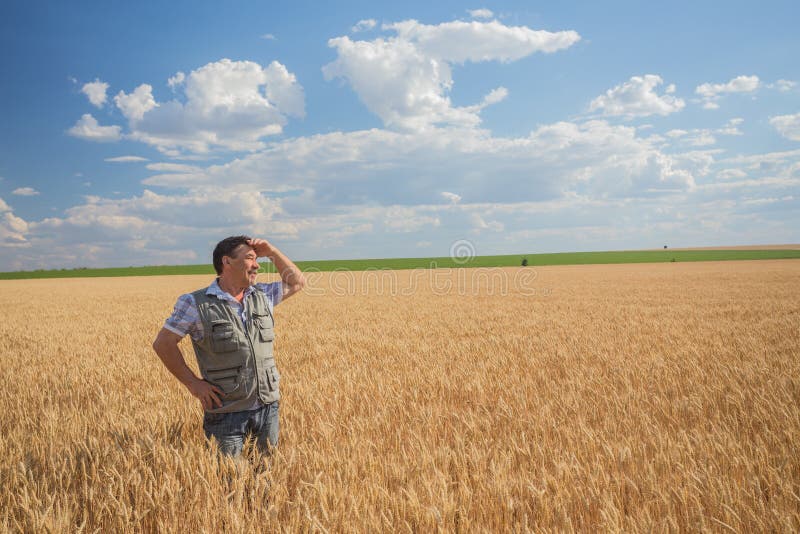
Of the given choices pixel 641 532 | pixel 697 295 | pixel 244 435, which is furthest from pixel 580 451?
pixel 697 295

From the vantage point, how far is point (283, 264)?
13.3 ft

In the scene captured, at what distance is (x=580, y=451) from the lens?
376 cm

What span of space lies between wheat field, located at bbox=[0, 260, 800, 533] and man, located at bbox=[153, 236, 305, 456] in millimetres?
344

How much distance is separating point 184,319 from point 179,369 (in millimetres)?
379

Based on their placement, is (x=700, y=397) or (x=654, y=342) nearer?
(x=700, y=397)

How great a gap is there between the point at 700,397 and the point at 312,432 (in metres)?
4.42

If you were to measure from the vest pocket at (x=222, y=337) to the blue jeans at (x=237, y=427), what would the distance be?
54 centimetres

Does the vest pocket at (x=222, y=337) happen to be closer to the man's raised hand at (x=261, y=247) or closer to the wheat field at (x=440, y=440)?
the man's raised hand at (x=261, y=247)

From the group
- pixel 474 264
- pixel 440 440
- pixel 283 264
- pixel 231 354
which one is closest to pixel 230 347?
pixel 231 354

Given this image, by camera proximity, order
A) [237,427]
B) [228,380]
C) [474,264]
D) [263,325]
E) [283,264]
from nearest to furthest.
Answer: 1. [228,380]
2. [237,427]
3. [263,325]
4. [283,264]
5. [474,264]

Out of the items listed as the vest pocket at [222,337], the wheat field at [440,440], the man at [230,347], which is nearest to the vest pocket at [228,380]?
the man at [230,347]

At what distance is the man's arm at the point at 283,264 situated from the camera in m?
3.66

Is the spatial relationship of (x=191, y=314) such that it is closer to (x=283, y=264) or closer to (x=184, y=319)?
(x=184, y=319)

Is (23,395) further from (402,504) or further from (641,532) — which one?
(641,532)
